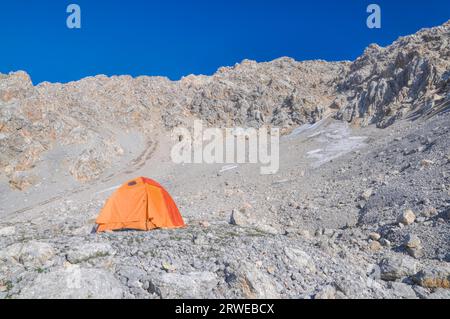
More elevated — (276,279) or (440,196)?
(440,196)

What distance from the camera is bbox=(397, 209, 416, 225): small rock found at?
10.9m

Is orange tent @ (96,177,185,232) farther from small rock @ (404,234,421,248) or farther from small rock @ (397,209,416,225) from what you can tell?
small rock @ (397,209,416,225)

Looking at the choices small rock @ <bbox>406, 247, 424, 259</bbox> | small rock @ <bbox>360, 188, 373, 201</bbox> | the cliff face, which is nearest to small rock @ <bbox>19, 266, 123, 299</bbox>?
small rock @ <bbox>406, 247, 424, 259</bbox>

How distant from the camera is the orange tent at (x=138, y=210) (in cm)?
1122

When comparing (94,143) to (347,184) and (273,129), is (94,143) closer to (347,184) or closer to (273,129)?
(273,129)

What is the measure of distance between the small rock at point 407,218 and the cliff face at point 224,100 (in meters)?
24.8

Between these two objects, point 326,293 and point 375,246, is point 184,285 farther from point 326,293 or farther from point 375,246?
point 375,246

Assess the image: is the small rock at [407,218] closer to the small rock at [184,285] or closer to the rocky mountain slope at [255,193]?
the rocky mountain slope at [255,193]

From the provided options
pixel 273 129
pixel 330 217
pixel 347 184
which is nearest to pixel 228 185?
pixel 347 184

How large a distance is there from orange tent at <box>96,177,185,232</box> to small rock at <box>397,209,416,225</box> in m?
6.91

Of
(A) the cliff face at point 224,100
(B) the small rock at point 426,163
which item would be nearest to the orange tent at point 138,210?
(B) the small rock at point 426,163

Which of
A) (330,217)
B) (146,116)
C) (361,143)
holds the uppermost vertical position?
(146,116)

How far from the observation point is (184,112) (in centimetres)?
6931
